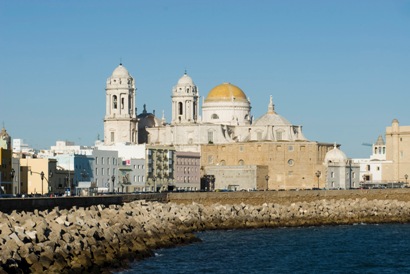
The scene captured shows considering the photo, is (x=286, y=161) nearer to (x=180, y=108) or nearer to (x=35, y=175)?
(x=180, y=108)

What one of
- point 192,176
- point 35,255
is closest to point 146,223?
point 35,255

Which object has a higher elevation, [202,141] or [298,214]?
[202,141]

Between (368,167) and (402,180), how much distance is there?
12.3 m

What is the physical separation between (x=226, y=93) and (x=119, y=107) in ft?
50.4

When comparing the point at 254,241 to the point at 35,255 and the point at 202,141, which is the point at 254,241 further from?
the point at 202,141

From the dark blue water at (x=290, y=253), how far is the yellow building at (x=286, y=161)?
50.9 meters

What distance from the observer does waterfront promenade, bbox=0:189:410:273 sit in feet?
127

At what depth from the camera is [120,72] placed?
123m

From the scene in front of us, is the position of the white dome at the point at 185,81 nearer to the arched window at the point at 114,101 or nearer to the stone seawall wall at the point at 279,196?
the arched window at the point at 114,101

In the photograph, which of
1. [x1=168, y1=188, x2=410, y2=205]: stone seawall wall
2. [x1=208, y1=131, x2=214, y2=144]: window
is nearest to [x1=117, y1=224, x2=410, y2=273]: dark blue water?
[x1=168, y1=188, x2=410, y2=205]: stone seawall wall

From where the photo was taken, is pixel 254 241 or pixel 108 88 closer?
pixel 254 241

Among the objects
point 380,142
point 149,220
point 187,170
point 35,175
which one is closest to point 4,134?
point 35,175

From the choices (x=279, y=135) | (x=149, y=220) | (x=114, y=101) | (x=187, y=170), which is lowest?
(x=149, y=220)

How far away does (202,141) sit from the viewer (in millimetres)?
126938
